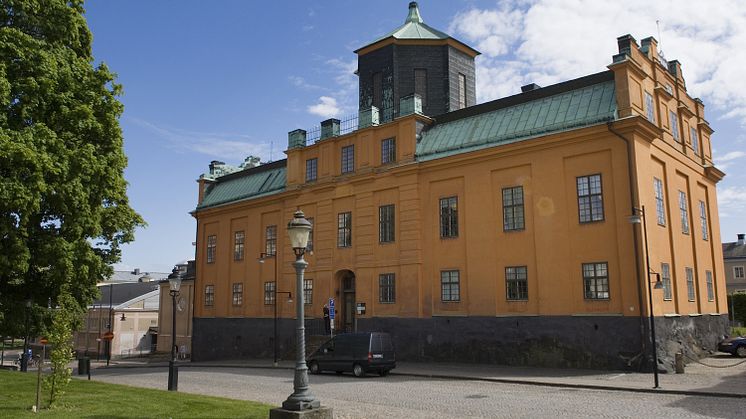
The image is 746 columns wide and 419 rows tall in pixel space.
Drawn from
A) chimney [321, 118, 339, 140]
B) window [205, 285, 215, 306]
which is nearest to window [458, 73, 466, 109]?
chimney [321, 118, 339, 140]

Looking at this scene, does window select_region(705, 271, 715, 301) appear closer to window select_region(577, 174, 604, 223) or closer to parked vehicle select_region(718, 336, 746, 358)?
parked vehicle select_region(718, 336, 746, 358)

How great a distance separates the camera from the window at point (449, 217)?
29.9 m

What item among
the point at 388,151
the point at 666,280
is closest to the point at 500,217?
the point at 666,280

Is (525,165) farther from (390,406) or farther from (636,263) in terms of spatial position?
(390,406)

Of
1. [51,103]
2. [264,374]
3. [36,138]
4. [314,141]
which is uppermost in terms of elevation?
[314,141]

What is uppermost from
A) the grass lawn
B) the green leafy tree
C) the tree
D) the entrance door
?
the tree

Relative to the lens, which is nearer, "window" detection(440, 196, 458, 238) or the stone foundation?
the stone foundation

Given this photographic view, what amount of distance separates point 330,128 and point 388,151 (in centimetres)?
511

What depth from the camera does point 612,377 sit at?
2173 centimetres

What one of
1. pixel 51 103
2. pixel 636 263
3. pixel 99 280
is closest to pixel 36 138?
pixel 51 103

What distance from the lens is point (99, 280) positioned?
20.8 meters

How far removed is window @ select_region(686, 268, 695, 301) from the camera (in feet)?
92.2

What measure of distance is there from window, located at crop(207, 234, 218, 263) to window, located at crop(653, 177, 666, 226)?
29270 mm

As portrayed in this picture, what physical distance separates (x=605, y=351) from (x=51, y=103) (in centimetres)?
2156
